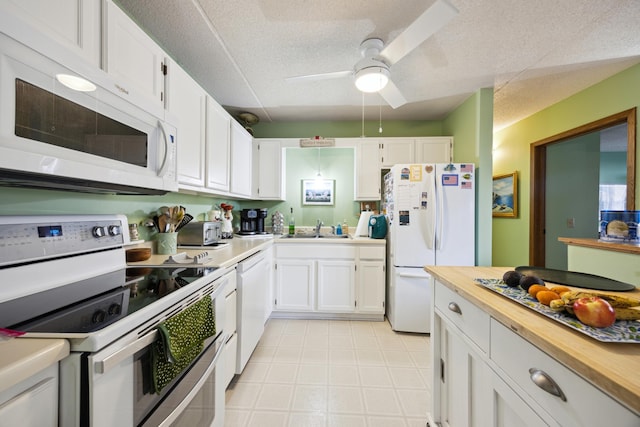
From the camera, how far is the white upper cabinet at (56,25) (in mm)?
643

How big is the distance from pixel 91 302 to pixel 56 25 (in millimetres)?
1030

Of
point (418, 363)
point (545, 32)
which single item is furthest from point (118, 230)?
point (545, 32)

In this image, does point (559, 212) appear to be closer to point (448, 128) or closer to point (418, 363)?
point (448, 128)

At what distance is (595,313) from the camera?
0.59 m

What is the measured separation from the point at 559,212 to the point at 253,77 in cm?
429

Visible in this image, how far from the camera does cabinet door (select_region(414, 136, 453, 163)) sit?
9.75ft

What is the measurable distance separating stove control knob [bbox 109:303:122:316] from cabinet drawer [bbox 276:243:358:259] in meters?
1.95

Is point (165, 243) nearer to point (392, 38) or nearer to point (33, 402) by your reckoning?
point (33, 402)

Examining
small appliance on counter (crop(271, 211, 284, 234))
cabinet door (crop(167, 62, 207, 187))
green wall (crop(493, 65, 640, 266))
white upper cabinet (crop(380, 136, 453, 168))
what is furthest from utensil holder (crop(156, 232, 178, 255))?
green wall (crop(493, 65, 640, 266))

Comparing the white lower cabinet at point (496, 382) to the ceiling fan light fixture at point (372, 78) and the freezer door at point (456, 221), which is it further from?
the ceiling fan light fixture at point (372, 78)

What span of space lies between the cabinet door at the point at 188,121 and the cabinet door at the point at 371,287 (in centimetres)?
186

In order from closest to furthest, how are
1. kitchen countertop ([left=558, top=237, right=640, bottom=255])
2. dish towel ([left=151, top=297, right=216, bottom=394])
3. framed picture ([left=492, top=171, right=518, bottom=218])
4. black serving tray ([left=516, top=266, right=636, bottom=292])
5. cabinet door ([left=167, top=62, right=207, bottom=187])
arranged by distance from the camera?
dish towel ([left=151, top=297, right=216, bottom=394])
black serving tray ([left=516, top=266, right=636, bottom=292])
kitchen countertop ([left=558, top=237, right=640, bottom=255])
cabinet door ([left=167, top=62, right=207, bottom=187])
framed picture ([left=492, top=171, right=518, bottom=218])

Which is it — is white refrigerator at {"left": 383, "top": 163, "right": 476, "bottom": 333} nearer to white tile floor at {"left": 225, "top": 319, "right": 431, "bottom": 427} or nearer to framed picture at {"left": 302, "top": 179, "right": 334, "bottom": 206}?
white tile floor at {"left": 225, "top": 319, "right": 431, "bottom": 427}

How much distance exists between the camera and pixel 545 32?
166 cm
